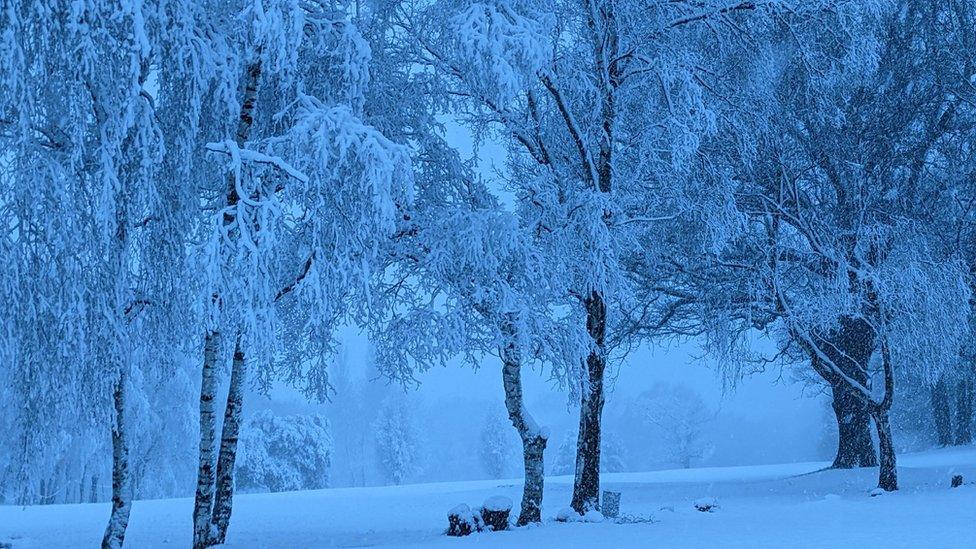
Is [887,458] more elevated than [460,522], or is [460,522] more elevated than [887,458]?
[887,458]

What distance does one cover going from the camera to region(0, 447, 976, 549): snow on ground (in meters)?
10.0

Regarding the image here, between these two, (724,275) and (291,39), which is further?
(724,275)

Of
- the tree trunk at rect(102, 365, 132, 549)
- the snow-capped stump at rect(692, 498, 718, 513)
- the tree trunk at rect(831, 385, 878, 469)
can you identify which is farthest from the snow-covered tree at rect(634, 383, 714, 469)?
the tree trunk at rect(102, 365, 132, 549)

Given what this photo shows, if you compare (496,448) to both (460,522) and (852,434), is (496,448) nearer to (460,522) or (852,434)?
(852,434)

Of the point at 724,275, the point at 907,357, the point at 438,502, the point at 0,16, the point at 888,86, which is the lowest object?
the point at 438,502

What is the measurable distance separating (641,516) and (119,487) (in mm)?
7648

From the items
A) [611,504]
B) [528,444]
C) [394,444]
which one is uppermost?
[528,444]

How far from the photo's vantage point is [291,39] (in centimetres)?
883

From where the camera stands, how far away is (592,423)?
13109mm

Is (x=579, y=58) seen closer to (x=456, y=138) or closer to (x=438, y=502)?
(x=456, y=138)

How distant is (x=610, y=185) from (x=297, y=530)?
8.83 m

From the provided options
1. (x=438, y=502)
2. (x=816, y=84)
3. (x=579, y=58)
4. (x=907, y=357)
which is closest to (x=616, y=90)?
(x=579, y=58)

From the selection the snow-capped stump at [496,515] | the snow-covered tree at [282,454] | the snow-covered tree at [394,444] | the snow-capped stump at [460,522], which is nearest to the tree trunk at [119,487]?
the snow-capped stump at [460,522]

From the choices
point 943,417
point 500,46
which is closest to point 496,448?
point 943,417
